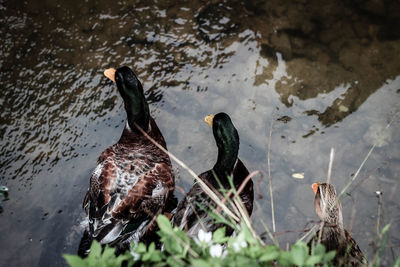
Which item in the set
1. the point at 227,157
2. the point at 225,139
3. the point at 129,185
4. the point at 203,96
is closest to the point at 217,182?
the point at 227,157

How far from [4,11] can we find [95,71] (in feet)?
6.05

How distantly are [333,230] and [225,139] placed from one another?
4.09 feet

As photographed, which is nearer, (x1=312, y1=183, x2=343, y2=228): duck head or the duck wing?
the duck wing

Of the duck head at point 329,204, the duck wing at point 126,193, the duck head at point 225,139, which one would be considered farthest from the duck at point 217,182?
the duck head at point 329,204

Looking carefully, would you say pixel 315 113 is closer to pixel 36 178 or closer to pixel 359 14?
pixel 359 14

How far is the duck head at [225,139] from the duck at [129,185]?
1.90 feet

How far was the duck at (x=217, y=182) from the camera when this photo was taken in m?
2.98

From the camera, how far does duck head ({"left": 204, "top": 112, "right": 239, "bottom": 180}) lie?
3070 mm

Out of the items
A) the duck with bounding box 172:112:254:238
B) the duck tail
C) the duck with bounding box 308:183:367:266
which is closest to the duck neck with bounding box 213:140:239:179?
the duck with bounding box 172:112:254:238

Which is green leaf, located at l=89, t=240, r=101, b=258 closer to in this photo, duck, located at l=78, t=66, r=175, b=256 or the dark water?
duck, located at l=78, t=66, r=175, b=256

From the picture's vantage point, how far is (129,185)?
123 inches

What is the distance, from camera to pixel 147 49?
4688 mm

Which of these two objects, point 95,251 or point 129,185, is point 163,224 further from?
point 129,185

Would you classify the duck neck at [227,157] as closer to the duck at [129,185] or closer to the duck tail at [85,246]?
the duck at [129,185]
